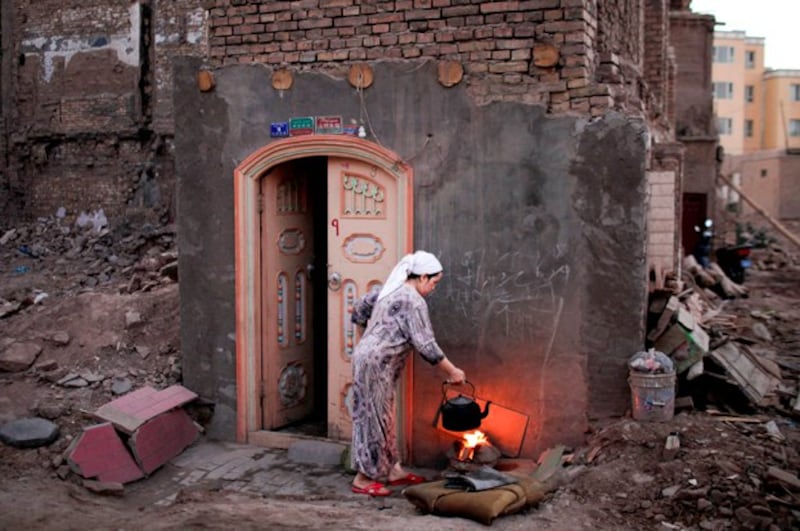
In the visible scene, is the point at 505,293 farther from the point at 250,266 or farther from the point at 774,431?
the point at 250,266

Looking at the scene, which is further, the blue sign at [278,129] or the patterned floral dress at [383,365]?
the blue sign at [278,129]

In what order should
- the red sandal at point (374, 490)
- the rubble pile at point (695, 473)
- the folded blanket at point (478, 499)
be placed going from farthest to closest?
1. the red sandal at point (374, 490)
2. the folded blanket at point (478, 499)
3. the rubble pile at point (695, 473)

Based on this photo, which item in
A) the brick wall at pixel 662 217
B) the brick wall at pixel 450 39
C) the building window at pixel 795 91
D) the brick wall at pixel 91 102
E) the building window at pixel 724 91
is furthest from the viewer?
the building window at pixel 795 91

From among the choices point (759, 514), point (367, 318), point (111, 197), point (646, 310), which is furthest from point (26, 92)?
point (759, 514)

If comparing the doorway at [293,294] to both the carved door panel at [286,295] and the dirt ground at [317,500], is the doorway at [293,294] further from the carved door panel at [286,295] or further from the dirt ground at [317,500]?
the dirt ground at [317,500]

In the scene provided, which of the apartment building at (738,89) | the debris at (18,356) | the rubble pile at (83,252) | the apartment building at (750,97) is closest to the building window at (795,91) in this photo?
the apartment building at (750,97)

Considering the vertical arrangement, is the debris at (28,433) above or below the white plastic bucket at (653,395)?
below

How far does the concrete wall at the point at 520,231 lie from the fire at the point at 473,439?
329 millimetres

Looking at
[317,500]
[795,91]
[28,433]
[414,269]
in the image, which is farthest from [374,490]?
[795,91]

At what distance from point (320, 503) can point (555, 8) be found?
4.15 m

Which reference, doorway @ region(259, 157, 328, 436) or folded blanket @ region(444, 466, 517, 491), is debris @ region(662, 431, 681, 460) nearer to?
folded blanket @ region(444, 466, 517, 491)

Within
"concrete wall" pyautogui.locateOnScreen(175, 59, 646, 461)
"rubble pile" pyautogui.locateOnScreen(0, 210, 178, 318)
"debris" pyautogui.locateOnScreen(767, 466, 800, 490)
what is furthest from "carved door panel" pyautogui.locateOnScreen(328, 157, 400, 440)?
"rubble pile" pyautogui.locateOnScreen(0, 210, 178, 318)

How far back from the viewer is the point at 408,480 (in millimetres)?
6016

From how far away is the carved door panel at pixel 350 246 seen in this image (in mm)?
6605
